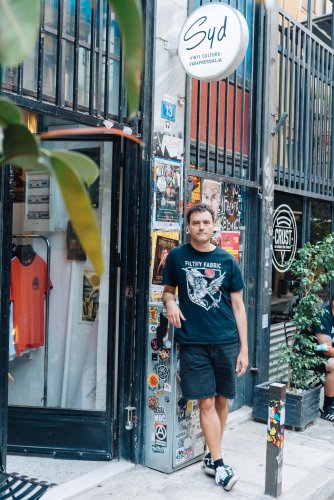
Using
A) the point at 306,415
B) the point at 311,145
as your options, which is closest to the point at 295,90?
the point at 311,145

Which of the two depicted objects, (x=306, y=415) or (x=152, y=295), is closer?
(x=152, y=295)

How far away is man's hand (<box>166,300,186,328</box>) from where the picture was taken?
416cm

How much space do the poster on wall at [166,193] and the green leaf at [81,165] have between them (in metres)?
3.67

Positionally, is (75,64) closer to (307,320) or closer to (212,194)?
(212,194)

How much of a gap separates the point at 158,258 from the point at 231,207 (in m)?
1.65

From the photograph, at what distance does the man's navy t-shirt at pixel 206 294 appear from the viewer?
4219 mm

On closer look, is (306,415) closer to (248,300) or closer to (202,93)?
(248,300)

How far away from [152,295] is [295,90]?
390cm

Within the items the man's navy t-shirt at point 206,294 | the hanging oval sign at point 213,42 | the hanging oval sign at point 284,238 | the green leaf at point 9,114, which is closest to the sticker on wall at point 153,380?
the man's navy t-shirt at point 206,294

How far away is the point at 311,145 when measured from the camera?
7680 mm

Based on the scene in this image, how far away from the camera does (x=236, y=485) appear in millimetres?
4281

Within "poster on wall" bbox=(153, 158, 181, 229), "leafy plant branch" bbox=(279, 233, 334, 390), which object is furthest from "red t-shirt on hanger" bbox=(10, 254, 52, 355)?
"leafy plant branch" bbox=(279, 233, 334, 390)

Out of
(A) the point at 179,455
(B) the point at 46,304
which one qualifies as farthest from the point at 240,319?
(B) the point at 46,304

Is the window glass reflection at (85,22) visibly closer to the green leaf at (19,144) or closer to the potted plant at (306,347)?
the potted plant at (306,347)
